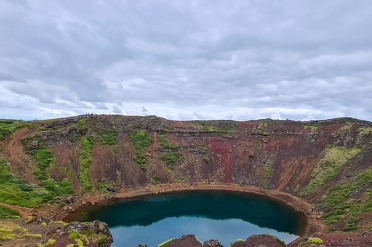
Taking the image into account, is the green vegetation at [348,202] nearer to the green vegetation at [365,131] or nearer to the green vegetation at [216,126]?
the green vegetation at [365,131]

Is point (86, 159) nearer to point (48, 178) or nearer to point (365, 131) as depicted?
point (48, 178)

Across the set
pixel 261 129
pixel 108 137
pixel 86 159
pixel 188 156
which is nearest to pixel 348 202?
pixel 261 129

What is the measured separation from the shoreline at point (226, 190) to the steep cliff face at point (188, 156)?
236 centimetres

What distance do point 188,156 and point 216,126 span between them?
19.0 meters

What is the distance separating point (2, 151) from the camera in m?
84.6

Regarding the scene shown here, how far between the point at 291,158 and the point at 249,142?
16.2 metres

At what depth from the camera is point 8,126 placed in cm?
9325

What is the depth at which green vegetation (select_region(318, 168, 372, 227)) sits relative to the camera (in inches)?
2336

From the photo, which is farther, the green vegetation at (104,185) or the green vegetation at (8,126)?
the green vegetation at (8,126)

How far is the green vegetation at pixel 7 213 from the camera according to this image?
6294cm

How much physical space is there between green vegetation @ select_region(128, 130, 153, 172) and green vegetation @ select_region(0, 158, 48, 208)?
30990 millimetres

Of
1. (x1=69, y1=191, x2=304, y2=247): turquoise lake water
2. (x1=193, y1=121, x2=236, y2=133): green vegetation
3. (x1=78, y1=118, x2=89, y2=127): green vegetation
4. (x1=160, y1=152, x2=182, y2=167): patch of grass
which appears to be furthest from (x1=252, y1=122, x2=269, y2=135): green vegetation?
(x1=78, y1=118, x2=89, y2=127): green vegetation

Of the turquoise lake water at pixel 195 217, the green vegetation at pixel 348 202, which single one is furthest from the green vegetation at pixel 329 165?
the turquoise lake water at pixel 195 217

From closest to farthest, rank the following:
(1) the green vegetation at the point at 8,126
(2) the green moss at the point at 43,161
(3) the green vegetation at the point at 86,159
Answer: (2) the green moss at the point at 43,161 < (3) the green vegetation at the point at 86,159 < (1) the green vegetation at the point at 8,126
